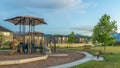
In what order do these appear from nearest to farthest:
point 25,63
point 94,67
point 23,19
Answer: point 94,67 → point 25,63 → point 23,19

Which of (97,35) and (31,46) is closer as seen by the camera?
(31,46)

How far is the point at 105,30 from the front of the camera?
37.0 metres

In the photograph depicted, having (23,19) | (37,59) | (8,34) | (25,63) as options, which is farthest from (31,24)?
(8,34)

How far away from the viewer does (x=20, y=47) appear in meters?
26.9

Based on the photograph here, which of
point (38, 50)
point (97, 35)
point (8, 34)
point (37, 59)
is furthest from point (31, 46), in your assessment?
point (8, 34)

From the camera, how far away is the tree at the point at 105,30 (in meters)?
36.5

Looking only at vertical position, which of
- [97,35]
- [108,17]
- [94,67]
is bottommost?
[94,67]

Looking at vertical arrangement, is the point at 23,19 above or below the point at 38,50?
above

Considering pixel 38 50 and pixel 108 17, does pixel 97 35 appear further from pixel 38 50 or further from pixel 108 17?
pixel 38 50

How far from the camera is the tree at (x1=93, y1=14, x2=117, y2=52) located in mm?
36531

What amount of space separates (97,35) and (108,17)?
3144 millimetres

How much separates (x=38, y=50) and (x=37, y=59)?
881cm

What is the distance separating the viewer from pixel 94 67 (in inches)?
613

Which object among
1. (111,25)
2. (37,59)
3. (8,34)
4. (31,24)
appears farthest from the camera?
(8,34)
